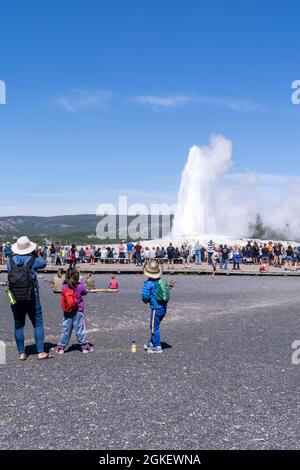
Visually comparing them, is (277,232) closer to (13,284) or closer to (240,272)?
(240,272)

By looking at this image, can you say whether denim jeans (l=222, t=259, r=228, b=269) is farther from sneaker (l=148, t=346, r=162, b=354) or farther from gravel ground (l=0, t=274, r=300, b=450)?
sneaker (l=148, t=346, r=162, b=354)

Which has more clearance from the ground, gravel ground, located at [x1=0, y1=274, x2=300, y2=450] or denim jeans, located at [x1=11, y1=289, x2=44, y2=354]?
denim jeans, located at [x1=11, y1=289, x2=44, y2=354]

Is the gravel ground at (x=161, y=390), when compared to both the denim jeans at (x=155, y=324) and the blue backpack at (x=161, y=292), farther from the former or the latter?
the blue backpack at (x=161, y=292)

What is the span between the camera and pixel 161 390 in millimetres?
8250

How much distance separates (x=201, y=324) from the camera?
14.9 metres

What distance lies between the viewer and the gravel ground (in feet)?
20.9

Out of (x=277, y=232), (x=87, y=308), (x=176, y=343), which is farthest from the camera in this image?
(x=277, y=232)

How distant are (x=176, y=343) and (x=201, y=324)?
293cm

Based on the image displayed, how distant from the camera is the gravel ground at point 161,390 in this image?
6359mm

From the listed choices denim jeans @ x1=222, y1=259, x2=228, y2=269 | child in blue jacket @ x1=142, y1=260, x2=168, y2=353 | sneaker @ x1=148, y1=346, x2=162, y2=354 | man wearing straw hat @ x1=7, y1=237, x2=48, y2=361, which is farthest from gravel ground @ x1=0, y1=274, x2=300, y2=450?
denim jeans @ x1=222, y1=259, x2=228, y2=269

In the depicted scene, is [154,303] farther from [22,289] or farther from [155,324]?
[22,289]

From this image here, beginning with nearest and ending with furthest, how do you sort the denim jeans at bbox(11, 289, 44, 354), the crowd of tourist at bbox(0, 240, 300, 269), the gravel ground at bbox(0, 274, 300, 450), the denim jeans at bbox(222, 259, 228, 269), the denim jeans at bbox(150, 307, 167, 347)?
the gravel ground at bbox(0, 274, 300, 450) < the denim jeans at bbox(11, 289, 44, 354) < the denim jeans at bbox(150, 307, 167, 347) < the denim jeans at bbox(222, 259, 228, 269) < the crowd of tourist at bbox(0, 240, 300, 269)

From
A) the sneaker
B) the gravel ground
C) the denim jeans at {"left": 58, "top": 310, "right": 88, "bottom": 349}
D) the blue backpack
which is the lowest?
the gravel ground
